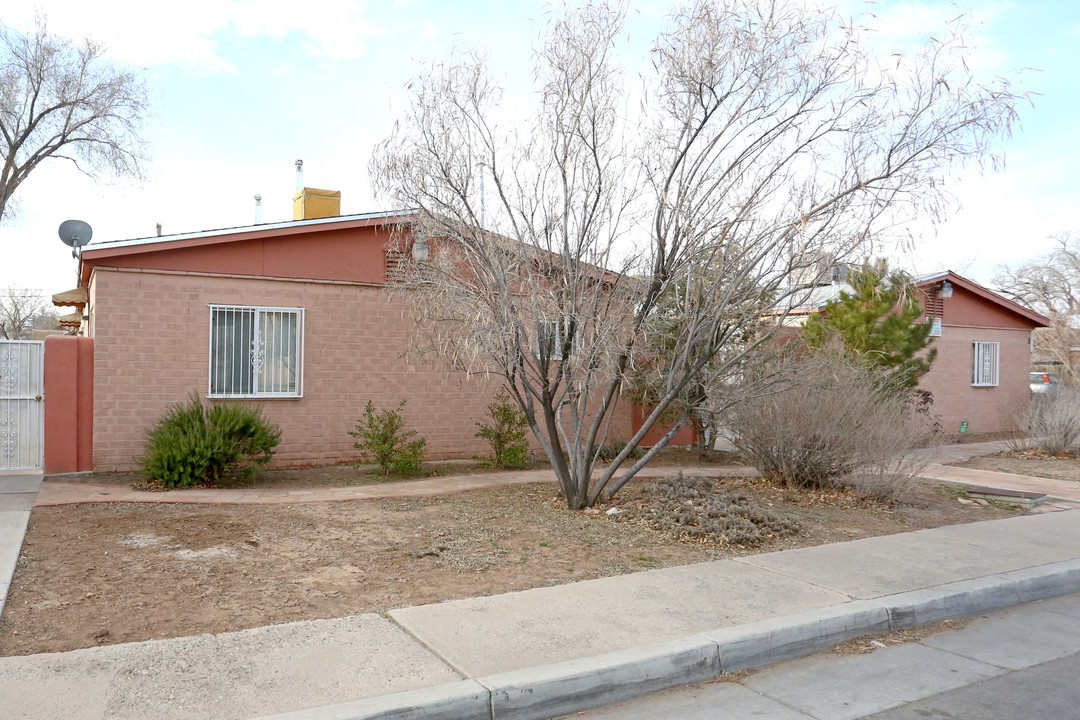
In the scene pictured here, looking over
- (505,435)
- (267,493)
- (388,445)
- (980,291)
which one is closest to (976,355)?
(980,291)

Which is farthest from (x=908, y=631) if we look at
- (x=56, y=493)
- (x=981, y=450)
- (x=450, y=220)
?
(x=981, y=450)

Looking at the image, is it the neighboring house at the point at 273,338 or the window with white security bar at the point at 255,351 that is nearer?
the neighboring house at the point at 273,338

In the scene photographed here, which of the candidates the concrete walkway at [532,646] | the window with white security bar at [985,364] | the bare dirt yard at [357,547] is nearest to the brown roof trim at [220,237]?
the bare dirt yard at [357,547]

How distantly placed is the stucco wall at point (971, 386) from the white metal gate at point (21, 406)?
695 inches

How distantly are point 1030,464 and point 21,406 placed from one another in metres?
15.8

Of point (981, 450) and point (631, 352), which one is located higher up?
point (631, 352)

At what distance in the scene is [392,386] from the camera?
12734mm

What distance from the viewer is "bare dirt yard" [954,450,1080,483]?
13.2 metres

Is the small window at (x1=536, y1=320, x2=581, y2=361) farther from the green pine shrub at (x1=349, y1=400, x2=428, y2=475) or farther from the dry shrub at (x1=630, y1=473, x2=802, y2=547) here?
the green pine shrub at (x1=349, y1=400, x2=428, y2=475)

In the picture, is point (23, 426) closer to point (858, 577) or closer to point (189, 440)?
point (189, 440)

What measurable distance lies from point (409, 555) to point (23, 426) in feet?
22.2

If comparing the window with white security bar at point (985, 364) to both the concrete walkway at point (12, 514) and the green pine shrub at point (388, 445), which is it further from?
the concrete walkway at point (12, 514)

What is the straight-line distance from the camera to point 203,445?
9781 millimetres

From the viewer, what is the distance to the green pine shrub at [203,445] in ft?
32.1
